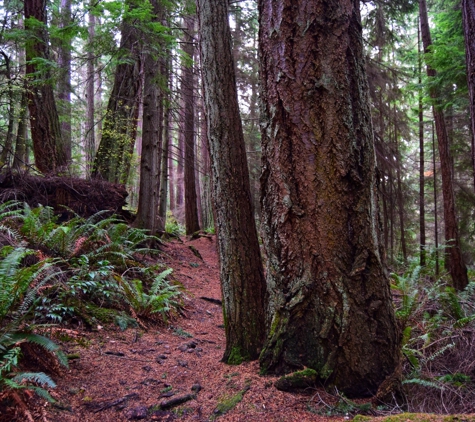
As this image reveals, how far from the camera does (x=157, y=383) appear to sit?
284 cm

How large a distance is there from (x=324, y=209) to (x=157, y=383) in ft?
6.28

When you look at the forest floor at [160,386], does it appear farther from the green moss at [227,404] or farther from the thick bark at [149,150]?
the thick bark at [149,150]

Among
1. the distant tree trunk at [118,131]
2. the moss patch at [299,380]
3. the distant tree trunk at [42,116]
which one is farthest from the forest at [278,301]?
the distant tree trunk at [118,131]

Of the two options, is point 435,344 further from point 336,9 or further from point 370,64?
point 370,64

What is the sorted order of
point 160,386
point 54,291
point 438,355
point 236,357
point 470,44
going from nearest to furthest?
point 160,386 → point 236,357 → point 438,355 → point 54,291 → point 470,44

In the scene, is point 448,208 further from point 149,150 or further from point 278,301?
point 278,301

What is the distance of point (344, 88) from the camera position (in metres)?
2.46

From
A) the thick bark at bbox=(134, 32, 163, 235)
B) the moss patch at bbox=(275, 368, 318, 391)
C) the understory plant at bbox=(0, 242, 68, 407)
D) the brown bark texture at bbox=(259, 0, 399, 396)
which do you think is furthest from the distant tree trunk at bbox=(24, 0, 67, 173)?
the moss patch at bbox=(275, 368, 318, 391)

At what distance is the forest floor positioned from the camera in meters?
2.21

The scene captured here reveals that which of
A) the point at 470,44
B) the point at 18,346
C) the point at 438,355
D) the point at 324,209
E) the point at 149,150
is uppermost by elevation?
the point at 470,44

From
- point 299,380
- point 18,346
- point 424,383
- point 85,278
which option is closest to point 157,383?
point 18,346

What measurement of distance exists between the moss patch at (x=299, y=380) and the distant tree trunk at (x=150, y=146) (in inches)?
264

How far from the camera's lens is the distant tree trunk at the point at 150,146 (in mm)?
8453

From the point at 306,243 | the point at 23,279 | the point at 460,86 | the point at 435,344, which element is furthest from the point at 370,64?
the point at 23,279
